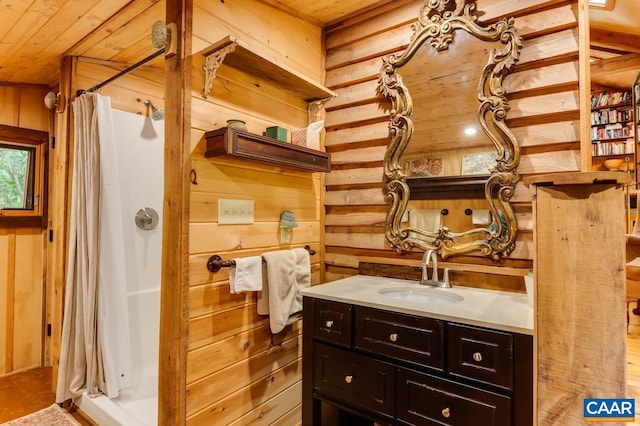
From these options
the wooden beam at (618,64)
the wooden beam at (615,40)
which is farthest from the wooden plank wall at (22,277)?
the wooden beam at (618,64)

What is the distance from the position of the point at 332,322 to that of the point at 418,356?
0.43 meters

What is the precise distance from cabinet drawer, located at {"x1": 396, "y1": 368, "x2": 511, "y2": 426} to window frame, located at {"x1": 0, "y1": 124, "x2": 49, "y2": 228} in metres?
3.12

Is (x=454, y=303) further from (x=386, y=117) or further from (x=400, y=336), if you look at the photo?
(x=386, y=117)

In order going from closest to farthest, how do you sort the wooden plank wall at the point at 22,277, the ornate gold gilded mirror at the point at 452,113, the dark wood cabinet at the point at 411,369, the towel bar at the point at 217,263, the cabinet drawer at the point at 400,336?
the dark wood cabinet at the point at 411,369, the cabinet drawer at the point at 400,336, the towel bar at the point at 217,263, the ornate gold gilded mirror at the point at 452,113, the wooden plank wall at the point at 22,277

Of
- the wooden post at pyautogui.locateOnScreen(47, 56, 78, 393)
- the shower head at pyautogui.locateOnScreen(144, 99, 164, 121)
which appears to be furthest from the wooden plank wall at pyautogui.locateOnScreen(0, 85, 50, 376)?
the shower head at pyautogui.locateOnScreen(144, 99, 164, 121)

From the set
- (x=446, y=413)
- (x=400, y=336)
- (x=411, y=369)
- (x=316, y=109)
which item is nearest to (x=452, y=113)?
(x=316, y=109)

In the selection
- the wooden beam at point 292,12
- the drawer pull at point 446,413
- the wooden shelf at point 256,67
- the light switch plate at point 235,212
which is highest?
the wooden beam at point 292,12

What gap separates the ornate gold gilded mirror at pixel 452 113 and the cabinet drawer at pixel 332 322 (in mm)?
622

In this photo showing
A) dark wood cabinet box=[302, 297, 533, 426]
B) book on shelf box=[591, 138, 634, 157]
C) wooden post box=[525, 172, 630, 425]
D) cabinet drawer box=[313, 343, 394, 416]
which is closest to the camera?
wooden post box=[525, 172, 630, 425]

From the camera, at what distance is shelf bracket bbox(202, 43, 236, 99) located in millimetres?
1512

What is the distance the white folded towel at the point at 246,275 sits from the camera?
5.43 feet

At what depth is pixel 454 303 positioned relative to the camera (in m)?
1.50

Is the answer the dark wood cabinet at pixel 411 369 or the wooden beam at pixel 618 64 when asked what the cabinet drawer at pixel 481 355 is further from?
the wooden beam at pixel 618 64

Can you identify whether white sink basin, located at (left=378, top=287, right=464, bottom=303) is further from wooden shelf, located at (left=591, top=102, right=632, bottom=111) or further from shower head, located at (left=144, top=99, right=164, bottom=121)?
wooden shelf, located at (left=591, top=102, right=632, bottom=111)
